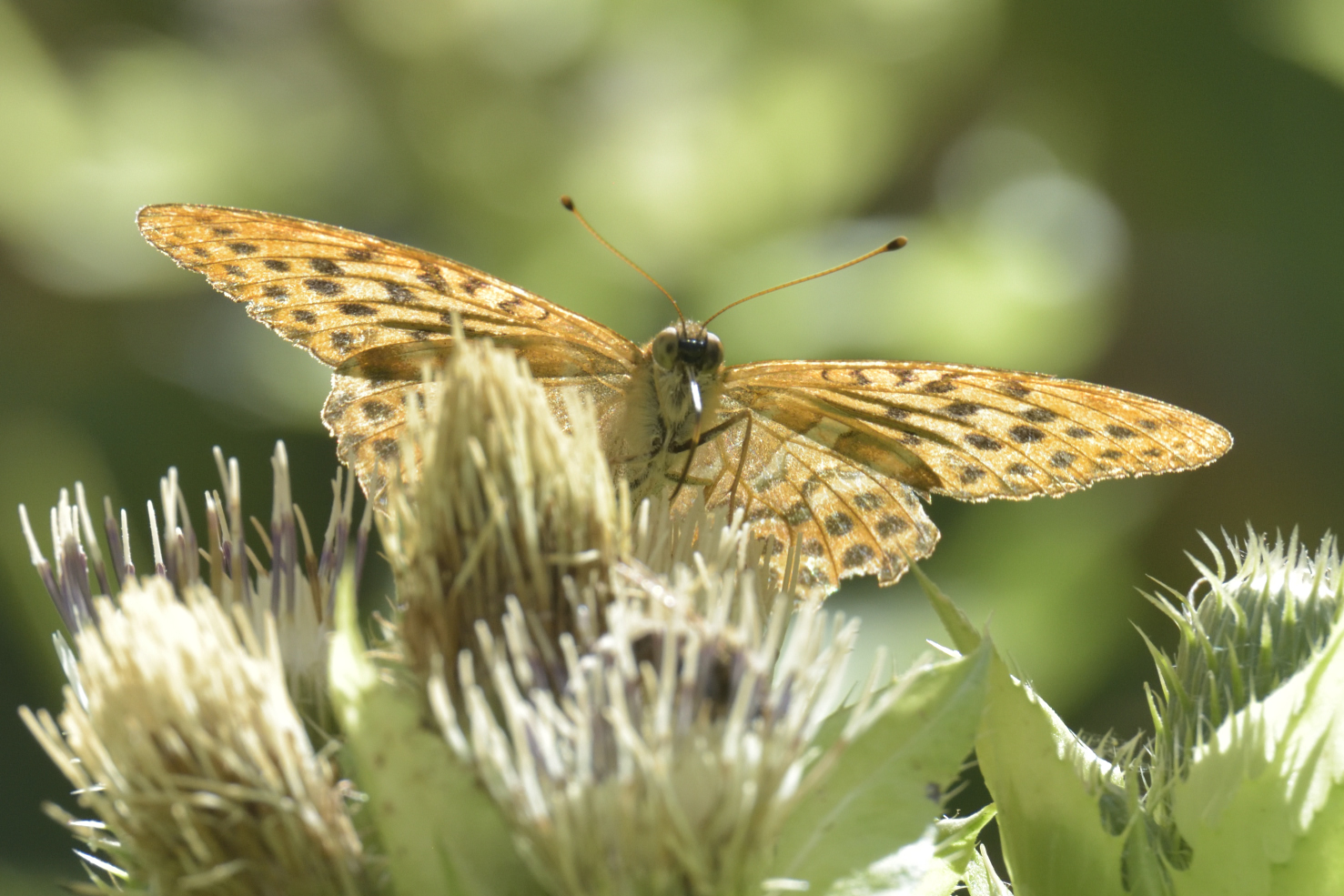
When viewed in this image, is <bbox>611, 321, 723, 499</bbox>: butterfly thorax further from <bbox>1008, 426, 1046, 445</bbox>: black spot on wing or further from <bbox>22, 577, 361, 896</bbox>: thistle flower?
<bbox>22, 577, 361, 896</bbox>: thistle flower

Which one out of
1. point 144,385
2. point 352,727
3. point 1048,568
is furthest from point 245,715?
point 144,385

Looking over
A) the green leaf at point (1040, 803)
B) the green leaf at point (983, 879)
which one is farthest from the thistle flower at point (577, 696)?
the green leaf at point (983, 879)

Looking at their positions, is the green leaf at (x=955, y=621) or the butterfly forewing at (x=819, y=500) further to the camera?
the butterfly forewing at (x=819, y=500)

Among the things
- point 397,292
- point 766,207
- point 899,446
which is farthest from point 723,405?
point 766,207

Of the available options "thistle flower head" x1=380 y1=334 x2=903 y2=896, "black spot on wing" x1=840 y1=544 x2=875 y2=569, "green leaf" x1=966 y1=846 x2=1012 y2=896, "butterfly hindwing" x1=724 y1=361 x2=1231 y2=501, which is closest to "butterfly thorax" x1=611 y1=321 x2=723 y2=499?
"butterfly hindwing" x1=724 y1=361 x2=1231 y2=501

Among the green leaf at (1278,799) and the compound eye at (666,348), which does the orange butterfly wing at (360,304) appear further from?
the green leaf at (1278,799)

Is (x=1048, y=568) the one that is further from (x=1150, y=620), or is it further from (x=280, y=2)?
(x=280, y=2)

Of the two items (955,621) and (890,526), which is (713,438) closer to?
(890,526)
